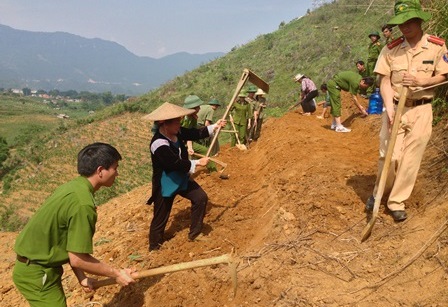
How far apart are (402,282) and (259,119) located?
303 inches

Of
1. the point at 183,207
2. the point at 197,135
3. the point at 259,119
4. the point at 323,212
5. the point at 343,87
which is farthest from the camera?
the point at 259,119

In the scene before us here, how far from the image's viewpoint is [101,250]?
518cm

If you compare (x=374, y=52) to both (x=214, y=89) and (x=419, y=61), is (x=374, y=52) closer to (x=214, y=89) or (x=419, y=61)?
(x=419, y=61)

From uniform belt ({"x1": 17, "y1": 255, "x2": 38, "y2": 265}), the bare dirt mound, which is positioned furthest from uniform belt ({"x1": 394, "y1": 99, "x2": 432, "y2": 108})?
uniform belt ({"x1": 17, "y1": 255, "x2": 38, "y2": 265})

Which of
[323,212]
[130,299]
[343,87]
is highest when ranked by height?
[343,87]

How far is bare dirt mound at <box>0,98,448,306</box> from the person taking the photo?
9.87ft

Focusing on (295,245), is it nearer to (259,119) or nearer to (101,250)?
(101,250)

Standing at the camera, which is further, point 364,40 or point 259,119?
point 364,40

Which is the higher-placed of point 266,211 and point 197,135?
point 197,135

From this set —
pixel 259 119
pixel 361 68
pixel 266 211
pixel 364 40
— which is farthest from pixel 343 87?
pixel 364 40

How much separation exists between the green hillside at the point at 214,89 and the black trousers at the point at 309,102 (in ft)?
16.7

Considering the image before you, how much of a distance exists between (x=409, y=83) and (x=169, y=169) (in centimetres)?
245

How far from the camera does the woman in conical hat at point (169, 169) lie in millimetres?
3795

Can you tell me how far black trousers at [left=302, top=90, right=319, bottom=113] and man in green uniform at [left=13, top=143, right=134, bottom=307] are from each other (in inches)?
332
